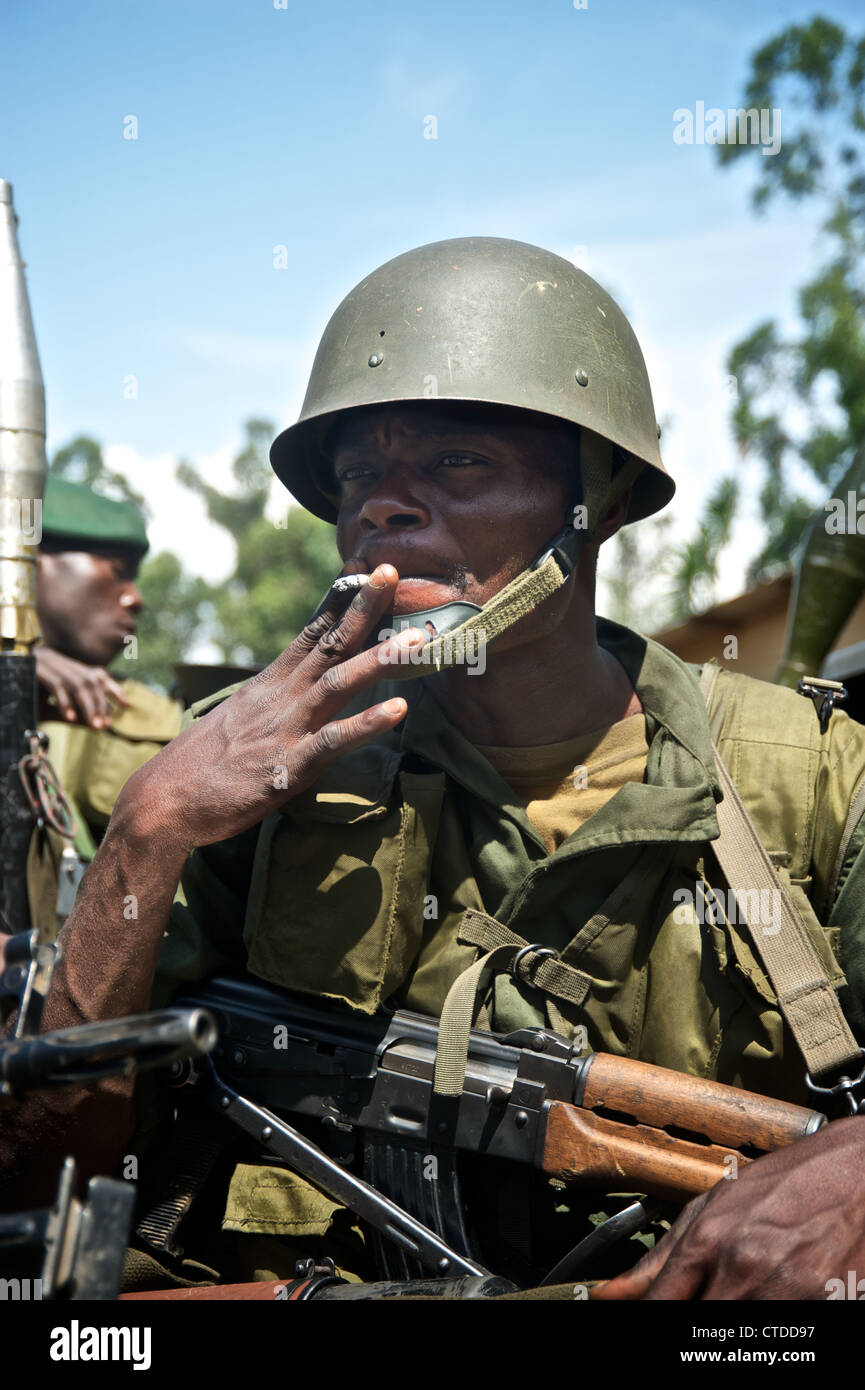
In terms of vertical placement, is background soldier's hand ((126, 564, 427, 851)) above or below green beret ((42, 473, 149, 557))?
below

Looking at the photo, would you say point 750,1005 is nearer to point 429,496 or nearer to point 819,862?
point 819,862

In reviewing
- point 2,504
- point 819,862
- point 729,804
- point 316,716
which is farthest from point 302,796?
point 2,504

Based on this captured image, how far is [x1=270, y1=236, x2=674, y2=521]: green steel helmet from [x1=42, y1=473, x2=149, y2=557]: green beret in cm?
297

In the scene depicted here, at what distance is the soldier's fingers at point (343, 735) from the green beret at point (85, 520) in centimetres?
398

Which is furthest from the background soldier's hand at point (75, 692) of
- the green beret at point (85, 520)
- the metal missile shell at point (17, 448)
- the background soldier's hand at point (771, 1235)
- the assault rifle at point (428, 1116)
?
the background soldier's hand at point (771, 1235)

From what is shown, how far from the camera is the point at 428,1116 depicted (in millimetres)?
2623

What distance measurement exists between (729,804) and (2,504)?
8.13 feet

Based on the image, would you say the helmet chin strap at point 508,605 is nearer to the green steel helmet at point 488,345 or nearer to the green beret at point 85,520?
the green steel helmet at point 488,345

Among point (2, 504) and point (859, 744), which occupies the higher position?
point (2, 504)

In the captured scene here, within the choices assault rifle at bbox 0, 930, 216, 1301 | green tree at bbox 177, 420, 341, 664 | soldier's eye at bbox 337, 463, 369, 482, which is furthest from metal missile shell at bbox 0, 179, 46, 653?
green tree at bbox 177, 420, 341, 664

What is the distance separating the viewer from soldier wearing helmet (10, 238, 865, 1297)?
267 cm

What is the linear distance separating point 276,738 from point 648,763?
101 cm

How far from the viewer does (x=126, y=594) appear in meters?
6.35

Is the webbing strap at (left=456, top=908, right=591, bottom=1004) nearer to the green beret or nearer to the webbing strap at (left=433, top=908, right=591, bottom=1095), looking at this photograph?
the webbing strap at (left=433, top=908, right=591, bottom=1095)
